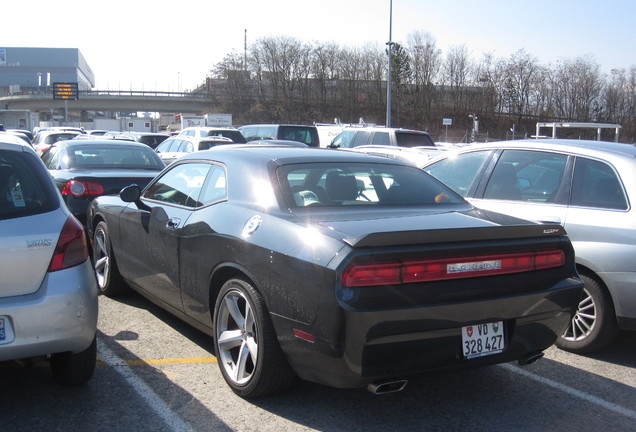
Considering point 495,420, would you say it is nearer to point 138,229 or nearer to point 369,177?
point 369,177

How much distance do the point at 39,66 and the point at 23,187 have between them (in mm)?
164117

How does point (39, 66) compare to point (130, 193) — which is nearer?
point (130, 193)

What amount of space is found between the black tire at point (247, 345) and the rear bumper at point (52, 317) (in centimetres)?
83

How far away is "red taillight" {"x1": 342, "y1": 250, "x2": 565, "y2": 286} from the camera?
3078 millimetres

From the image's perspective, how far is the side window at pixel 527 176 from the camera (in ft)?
17.4

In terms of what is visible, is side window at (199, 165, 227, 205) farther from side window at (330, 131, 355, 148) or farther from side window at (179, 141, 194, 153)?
side window at (330, 131, 355, 148)

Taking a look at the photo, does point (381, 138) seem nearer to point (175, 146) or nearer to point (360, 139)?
point (360, 139)

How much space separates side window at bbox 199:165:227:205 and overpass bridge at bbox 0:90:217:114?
78.8 metres

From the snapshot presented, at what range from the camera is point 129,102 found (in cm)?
7956

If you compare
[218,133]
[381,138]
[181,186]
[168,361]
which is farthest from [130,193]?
[218,133]

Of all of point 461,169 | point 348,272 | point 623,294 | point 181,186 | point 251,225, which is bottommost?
point 623,294

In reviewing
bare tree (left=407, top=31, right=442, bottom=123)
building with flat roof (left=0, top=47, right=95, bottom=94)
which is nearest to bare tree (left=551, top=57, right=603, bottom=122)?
bare tree (left=407, top=31, right=442, bottom=123)

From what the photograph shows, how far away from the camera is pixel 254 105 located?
82.8 meters


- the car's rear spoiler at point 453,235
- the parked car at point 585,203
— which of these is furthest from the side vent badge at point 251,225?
the parked car at point 585,203
